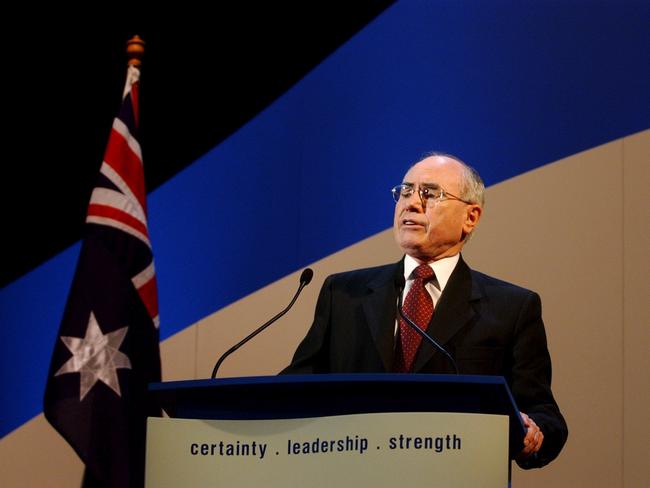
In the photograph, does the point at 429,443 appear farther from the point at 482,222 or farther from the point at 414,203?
the point at 482,222

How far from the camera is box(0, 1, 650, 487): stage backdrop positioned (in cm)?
356

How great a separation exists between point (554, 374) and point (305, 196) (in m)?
1.32

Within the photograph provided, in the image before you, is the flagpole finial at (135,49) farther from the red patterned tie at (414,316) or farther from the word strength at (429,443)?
the word strength at (429,443)

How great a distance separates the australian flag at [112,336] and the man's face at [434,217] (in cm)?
118

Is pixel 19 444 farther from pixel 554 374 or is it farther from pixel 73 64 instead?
pixel 554 374

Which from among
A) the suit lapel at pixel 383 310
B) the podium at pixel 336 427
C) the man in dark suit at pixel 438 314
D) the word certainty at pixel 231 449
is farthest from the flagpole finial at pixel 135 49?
the word certainty at pixel 231 449

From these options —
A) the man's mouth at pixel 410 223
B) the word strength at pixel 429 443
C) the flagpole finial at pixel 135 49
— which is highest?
the flagpole finial at pixel 135 49

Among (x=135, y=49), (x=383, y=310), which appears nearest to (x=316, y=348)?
(x=383, y=310)

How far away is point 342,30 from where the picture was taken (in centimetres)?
438

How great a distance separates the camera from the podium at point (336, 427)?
1910 millimetres

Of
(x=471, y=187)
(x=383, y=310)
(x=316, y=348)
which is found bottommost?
(x=316, y=348)

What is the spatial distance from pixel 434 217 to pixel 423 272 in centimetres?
18

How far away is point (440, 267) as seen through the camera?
3.00m

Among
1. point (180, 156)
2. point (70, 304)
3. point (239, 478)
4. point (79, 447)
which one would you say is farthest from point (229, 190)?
point (239, 478)
